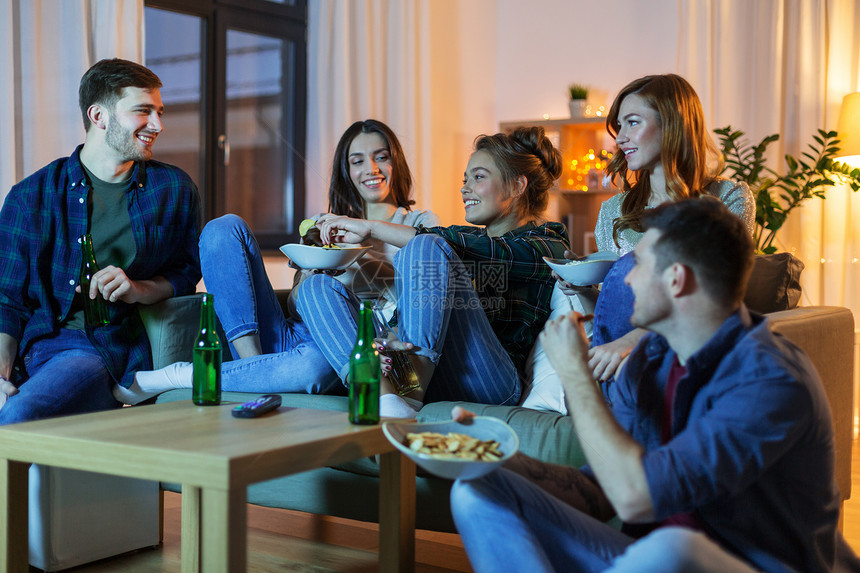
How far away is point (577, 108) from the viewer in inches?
193

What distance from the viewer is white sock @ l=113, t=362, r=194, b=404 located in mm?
2281

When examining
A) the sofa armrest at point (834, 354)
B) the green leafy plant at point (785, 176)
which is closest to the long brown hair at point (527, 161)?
the sofa armrest at point (834, 354)

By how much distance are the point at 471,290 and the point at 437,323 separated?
0.13 m

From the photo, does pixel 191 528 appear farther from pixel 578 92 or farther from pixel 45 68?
pixel 578 92

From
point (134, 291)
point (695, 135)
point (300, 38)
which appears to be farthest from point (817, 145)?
point (134, 291)

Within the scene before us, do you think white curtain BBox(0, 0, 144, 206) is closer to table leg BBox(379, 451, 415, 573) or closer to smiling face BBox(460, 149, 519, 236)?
smiling face BBox(460, 149, 519, 236)

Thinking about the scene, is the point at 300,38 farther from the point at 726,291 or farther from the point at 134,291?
the point at 726,291

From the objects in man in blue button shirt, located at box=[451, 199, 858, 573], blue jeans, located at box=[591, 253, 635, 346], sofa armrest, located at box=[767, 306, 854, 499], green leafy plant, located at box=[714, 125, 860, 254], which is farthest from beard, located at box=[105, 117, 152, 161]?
green leafy plant, located at box=[714, 125, 860, 254]

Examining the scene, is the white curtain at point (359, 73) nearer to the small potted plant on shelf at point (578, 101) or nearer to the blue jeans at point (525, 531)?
the small potted plant on shelf at point (578, 101)

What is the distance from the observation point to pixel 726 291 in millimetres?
1211

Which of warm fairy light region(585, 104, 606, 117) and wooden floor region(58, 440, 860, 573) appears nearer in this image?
wooden floor region(58, 440, 860, 573)

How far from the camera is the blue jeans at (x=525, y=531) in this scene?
1.21 meters

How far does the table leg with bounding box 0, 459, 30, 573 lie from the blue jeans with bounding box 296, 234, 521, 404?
30.1 inches

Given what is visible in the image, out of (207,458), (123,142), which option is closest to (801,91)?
(123,142)
